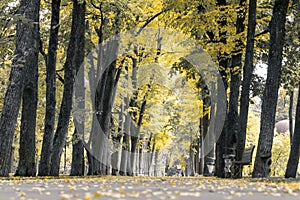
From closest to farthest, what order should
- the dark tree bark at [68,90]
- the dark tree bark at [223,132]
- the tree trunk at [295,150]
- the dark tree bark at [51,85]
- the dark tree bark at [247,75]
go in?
the tree trunk at [295,150] → the dark tree bark at [247,75] → the dark tree bark at [51,85] → the dark tree bark at [68,90] → the dark tree bark at [223,132]

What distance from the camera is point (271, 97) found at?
50.8 feet

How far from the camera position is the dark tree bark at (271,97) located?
50.5 feet

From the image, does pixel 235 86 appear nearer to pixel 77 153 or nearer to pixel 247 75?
pixel 247 75

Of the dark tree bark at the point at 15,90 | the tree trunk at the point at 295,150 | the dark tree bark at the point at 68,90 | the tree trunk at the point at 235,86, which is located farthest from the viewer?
the dark tree bark at the point at 68,90

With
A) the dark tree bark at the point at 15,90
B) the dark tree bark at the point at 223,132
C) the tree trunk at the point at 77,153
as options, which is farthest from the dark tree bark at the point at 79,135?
the dark tree bark at the point at 15,90

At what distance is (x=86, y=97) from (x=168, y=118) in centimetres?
2014

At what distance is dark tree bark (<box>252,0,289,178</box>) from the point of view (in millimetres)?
15383

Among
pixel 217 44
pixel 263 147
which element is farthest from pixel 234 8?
pixel 263 147

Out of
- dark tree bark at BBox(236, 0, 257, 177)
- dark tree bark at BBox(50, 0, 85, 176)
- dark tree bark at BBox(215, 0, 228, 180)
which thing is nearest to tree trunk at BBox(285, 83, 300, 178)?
dark tree bark at BBox(236, 0, 257, 177)

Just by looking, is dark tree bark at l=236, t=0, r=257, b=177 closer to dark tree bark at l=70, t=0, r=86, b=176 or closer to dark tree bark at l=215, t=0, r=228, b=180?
dark tree bark at l=215, t=0, r=228, b=180

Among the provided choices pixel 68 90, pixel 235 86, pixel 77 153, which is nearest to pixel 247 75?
pixel 235 86

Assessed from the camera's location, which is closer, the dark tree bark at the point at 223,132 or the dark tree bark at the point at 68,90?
the dark tree bark at the point at 68,90

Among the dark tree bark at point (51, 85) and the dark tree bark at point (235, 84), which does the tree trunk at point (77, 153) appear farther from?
the dark tree bark at point (235, 84)

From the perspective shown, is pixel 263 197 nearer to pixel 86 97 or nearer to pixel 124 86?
pixel 86 97
